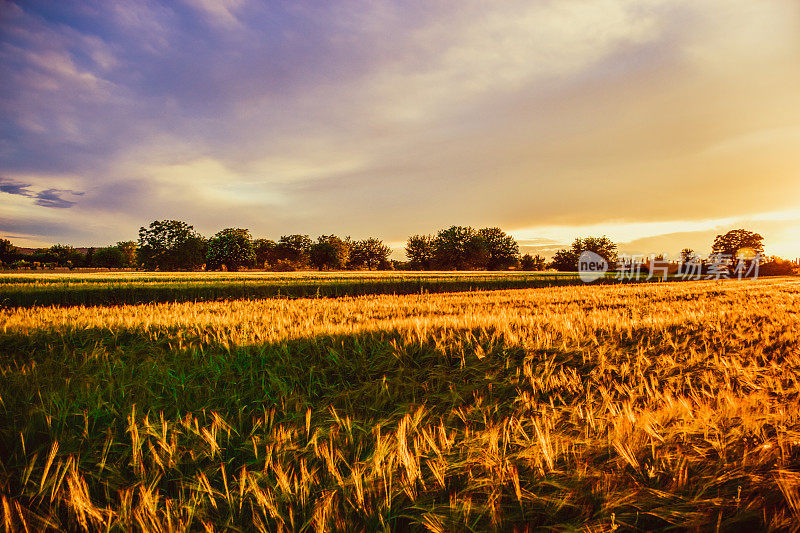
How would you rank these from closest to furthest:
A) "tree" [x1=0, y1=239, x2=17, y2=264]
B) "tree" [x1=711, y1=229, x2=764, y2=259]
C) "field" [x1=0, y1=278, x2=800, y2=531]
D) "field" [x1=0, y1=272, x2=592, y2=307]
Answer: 1. "field" [x1=0, y1=278, x2=800, y2=531]
2. "field" [x1=0, y1=272, x2=592, y2=307]
3. "tree" [x1=711, y1=229, x2=764, y2=259]
4. "tree" [x1=0, y1=239, x2=17, y2=264]

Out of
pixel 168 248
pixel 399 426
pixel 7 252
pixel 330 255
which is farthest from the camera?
pixel 330 255

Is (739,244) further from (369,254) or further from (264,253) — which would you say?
(264,253)

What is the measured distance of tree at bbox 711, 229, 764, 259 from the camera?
301ft

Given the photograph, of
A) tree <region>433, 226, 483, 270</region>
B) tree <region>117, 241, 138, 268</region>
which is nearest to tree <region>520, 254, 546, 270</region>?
tree <region>433, 226, 483, 270</region>

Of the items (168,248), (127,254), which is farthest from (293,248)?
(127,254)

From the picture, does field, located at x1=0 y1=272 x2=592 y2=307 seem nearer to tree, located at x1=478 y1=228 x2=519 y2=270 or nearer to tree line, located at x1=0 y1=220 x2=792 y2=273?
tree line, located at x1=0 y1=220 x2=792 y2=273

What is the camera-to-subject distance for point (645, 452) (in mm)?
2529

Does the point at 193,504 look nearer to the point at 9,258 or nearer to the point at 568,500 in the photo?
the point at 568,500

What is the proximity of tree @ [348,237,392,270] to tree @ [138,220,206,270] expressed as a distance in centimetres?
6050

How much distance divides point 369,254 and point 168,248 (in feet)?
227

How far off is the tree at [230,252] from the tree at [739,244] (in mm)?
126671

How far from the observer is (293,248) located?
126125 mm

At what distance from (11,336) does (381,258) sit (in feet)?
419

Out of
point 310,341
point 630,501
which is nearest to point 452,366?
point 310,341
